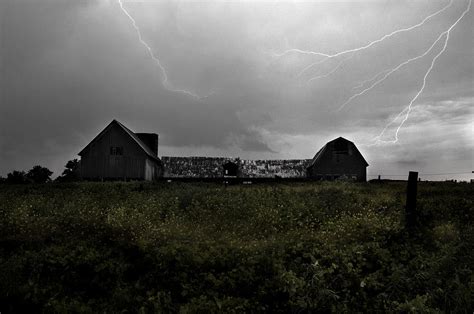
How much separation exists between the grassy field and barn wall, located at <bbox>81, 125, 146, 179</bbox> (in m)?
25.5

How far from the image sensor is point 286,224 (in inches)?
565

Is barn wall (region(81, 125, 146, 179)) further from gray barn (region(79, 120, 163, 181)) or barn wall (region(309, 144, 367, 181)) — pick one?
barn wall (region(309, 144, 367, 181))

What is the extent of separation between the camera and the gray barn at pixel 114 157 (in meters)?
40.0

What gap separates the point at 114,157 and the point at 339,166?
25.8 meters

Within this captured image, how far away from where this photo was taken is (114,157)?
1580 inches

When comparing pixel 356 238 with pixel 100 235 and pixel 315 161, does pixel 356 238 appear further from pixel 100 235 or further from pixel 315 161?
pixel 315 161

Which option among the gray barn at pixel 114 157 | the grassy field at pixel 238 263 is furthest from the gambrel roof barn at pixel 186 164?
the grassy field at pixel 238 263

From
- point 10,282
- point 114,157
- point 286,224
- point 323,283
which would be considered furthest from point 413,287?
point 114,157

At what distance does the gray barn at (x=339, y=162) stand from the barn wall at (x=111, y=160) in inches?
817

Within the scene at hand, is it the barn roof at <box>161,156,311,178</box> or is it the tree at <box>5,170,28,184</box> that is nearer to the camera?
the tree at <box>5,170,28,184</box>

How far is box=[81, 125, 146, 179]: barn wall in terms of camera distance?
40062mm

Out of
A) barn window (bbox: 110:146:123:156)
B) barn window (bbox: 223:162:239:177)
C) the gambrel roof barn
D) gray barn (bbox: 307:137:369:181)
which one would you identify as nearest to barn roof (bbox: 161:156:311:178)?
the gambrel roof barn

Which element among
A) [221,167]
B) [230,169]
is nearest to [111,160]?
[221,167]

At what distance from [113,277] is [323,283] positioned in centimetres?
539
